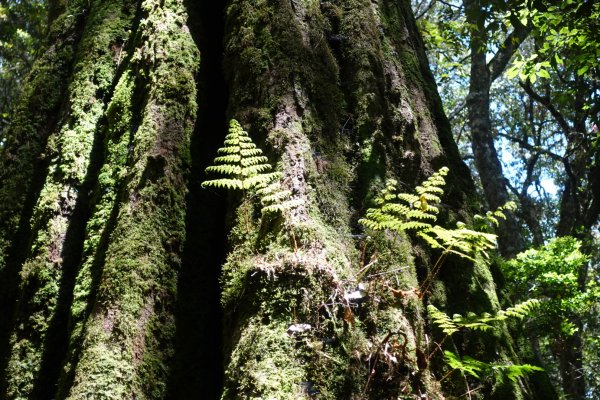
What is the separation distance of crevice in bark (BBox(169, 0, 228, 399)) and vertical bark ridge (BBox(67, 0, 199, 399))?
59 millimetres

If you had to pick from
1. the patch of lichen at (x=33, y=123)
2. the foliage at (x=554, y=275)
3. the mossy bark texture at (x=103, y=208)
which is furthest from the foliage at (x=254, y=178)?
the foliage at (x=554, y=275)

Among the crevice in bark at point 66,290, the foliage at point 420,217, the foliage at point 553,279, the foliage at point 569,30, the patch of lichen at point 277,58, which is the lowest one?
the crevice in bark at point 66,290

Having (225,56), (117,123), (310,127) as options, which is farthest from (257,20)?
(117,123)

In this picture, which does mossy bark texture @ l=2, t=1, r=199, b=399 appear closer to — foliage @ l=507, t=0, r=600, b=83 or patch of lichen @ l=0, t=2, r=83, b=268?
patch of lichen @ l=0, t=2, r=83, b=268

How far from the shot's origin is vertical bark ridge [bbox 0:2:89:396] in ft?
11.1

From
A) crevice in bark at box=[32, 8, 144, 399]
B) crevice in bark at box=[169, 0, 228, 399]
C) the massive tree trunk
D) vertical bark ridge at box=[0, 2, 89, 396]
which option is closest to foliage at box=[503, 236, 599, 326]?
the massive tree trunk

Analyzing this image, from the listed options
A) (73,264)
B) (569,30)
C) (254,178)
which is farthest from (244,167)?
(569,30)

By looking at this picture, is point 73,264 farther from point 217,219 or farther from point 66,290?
point 217,219

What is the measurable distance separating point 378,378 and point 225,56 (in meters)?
2.14

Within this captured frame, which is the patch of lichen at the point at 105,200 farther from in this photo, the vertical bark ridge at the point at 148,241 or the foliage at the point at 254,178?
the foliage at the point at 254,178

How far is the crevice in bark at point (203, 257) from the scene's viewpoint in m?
2.59

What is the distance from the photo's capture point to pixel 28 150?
371 cm

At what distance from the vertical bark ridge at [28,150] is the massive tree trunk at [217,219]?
0.05 ft

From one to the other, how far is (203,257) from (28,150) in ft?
5.98
